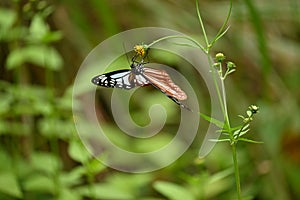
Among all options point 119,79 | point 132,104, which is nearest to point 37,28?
point 119,79

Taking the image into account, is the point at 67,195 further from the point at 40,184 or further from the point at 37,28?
the point at 37,28

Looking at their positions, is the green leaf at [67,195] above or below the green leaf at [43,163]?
below

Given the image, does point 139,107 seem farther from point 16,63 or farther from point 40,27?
point 40,27

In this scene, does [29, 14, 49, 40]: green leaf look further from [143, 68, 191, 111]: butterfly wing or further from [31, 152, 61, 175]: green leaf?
[143, 68, 191, 111]: butterfly wing

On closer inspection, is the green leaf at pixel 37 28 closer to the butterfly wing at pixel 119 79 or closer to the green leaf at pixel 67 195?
the green leaf at pixel 67 195

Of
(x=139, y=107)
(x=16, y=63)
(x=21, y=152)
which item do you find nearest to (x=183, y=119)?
(x=139, y=107)

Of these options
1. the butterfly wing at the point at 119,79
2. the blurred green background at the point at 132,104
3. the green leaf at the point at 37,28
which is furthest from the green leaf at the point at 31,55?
the butterfly wing at the point at 119,79
